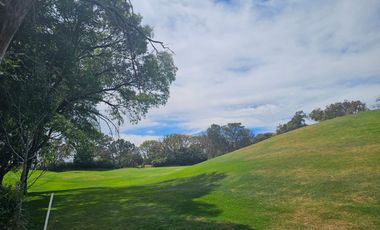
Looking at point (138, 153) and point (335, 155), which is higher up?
point (138, 153)

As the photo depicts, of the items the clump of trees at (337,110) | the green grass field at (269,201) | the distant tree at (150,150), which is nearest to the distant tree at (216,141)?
the distant tree at (150,150)

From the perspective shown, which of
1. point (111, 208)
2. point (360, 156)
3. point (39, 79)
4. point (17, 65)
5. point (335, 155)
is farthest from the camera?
point (335, 155)

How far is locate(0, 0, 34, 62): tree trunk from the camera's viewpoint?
488cm

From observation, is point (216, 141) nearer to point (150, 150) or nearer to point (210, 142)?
point (210, 142)

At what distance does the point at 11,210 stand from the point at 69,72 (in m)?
8.01

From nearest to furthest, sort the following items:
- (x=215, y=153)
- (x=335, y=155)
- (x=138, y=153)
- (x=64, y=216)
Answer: (x=64, y=216)
(x=335, y=155)
(x=138, y=153)
(x=215, y=153)

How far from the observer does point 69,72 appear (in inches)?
607

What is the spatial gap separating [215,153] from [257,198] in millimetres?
106237

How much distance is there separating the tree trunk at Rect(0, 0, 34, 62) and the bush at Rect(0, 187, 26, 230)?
5131 millimetres

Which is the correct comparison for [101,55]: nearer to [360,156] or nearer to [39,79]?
[39,79]

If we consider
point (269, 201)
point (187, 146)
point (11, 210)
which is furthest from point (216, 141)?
point (11, 210)

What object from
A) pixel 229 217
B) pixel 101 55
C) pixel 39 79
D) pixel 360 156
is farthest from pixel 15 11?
pixel 360 156

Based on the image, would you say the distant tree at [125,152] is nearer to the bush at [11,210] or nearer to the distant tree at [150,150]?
the distant tree at [150,150]

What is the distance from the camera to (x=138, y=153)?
4092 inches
